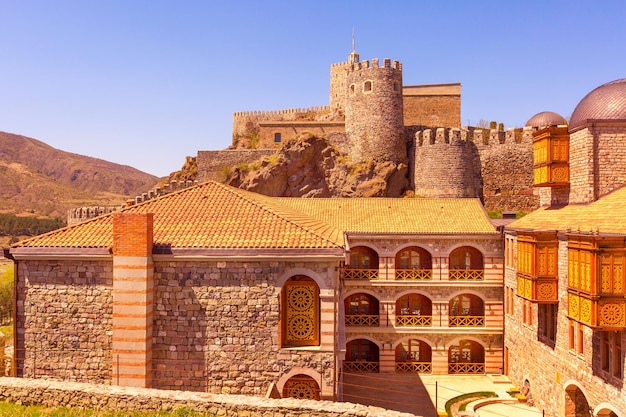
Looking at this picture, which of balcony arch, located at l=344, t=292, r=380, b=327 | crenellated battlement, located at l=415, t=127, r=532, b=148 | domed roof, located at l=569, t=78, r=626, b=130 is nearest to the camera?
domed roof, located at l=569, t=78, r=626, b=130

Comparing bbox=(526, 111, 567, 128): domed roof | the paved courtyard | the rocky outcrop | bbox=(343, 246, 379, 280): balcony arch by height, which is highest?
bbox=(526, 111, 567, 128): domed roof

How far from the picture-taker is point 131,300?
43.7 ft

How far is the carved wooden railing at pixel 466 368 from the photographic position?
25312 mm

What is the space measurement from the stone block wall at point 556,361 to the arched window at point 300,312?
791 centimetres

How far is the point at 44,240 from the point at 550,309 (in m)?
16.2

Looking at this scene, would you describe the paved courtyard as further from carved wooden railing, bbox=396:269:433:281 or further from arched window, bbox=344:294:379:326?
carved wooden railing, bbox=396:269:433:281

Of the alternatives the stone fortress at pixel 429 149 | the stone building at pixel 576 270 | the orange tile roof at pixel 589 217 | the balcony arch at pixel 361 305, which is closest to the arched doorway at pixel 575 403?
the stone building at pixel 576 270

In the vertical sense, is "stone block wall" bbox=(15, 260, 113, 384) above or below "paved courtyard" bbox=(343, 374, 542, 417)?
above

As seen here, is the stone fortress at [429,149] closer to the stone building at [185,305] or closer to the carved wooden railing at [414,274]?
the carved wooden railing at [414,274]

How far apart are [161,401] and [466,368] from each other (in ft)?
59.1

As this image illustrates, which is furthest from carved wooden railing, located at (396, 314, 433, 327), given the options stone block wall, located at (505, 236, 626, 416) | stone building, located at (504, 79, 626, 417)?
stone building, located at (504, 79, 626, 417)

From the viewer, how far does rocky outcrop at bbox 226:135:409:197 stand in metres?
41.1

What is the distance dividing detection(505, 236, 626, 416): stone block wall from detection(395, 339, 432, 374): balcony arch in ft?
12.3

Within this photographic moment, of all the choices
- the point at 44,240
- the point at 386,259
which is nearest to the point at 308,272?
the point at 44,240
